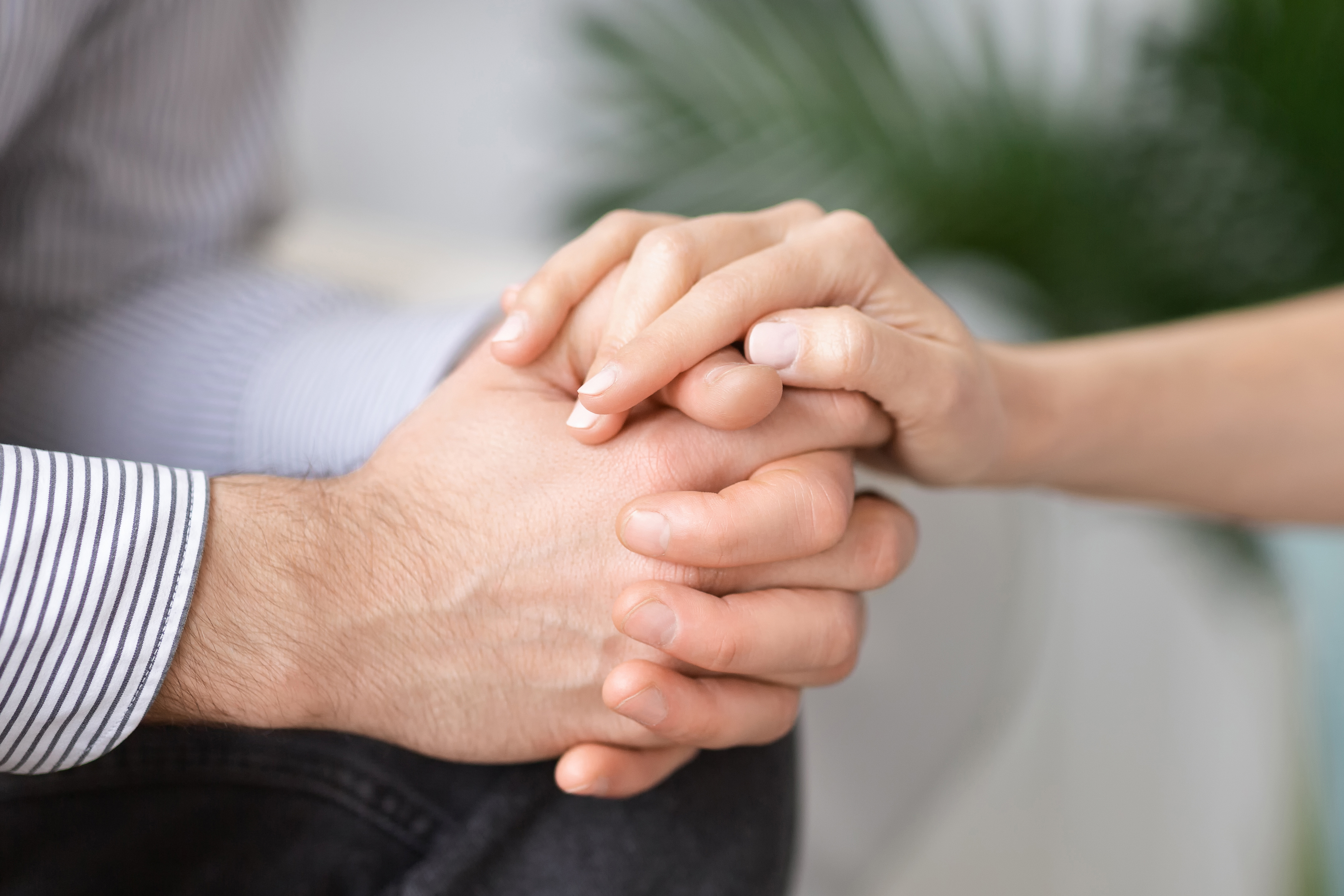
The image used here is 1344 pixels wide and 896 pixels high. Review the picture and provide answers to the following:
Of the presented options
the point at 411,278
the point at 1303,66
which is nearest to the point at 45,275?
the point at 411,278

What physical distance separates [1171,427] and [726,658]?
429mm

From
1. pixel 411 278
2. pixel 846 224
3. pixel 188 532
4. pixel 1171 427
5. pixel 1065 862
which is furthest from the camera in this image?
pixel 1065 862

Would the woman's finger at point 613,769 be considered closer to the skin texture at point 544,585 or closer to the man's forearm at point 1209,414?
the skin texture at point 544,585

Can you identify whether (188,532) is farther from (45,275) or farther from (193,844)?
(45,275)

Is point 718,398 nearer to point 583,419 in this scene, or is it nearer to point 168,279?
point 583,419

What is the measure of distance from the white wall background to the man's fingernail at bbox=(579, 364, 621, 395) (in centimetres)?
39

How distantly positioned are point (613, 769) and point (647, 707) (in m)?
0.06

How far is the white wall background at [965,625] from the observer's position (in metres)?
0.81

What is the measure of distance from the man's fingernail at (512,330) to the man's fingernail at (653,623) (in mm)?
164

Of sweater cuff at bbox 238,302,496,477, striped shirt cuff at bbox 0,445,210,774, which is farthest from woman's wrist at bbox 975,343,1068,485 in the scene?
striped shirt cuff at bbox 0,445,210,774

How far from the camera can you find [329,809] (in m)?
0.50

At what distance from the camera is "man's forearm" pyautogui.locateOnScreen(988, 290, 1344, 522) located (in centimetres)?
67

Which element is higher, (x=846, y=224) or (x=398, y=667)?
(x=846, y=224)

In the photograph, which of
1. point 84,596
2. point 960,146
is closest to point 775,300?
point 84,596
